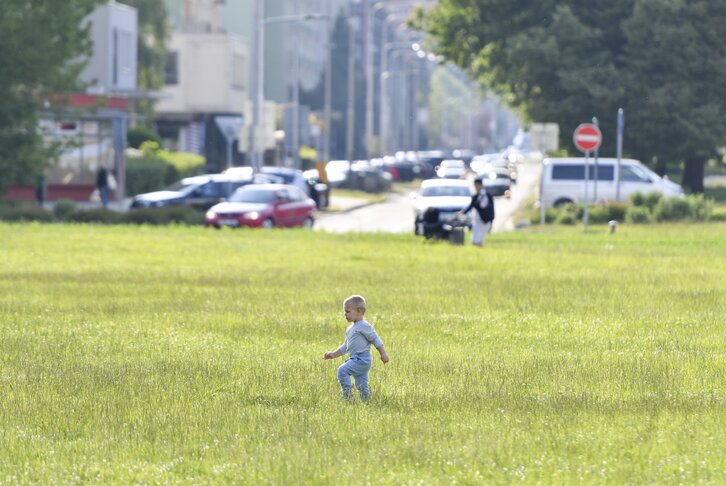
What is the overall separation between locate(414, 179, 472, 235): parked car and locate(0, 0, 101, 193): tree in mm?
11814

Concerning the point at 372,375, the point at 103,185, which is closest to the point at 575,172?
the point at 103,185

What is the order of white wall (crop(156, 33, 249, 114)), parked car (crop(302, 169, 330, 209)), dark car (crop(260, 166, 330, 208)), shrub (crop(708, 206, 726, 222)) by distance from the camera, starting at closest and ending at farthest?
shrub (crop(708, 206, 726, 222)) → dark car (crop(260, 166, 330, 208)) → parked car (crop(302, 169, 330, 209)) → white wall (crop(156, 33, 249, 114))

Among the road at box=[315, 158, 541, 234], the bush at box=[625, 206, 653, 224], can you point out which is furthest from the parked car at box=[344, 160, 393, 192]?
the bush at box=[625, 206, 653, 224]

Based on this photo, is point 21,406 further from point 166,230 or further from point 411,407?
point 166,230

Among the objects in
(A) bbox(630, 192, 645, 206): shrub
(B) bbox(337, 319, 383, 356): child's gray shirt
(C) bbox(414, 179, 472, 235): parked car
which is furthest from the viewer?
(A) bbox(630, 192, 645, 206): shrub

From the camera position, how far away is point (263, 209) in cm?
4434

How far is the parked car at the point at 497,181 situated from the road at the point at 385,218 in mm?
478

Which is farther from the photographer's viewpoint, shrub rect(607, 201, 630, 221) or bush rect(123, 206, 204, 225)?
shrub rect(607, 201, 630, 221)

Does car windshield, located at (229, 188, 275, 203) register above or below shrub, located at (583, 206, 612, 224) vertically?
above

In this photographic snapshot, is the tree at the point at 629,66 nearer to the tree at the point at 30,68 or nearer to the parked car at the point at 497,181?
the parked car at the point at 497,181

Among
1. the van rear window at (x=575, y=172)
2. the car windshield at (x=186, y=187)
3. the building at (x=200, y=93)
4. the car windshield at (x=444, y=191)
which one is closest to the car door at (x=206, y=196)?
the car windshield at (x=186, y=187)

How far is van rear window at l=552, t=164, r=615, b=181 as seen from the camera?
168ft

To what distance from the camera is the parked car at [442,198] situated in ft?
145

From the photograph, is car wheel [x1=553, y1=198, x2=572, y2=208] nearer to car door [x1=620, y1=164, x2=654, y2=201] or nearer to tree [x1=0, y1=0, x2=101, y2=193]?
car door [x1=620, y1=164, x2=654, y2=201]
